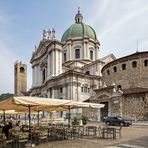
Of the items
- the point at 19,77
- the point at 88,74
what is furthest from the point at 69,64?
the point at 19,77

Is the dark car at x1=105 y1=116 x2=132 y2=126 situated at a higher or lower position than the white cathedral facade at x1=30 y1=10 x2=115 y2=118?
lower

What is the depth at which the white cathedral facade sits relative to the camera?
181 ft

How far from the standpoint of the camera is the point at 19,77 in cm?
8794

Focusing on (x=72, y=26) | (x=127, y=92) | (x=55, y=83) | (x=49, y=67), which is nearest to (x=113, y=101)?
(x=127, y=92)

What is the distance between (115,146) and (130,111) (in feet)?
83.4

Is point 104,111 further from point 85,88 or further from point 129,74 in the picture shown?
point 85,88

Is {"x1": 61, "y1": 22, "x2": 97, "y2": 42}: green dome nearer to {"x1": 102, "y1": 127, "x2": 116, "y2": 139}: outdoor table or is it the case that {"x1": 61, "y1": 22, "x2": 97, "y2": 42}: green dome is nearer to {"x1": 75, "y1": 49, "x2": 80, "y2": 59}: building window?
{"x1": 75, "y1": 49, "x2": 80, "y2": 59}: building window

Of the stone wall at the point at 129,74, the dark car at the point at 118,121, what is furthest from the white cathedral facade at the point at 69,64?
the dark car at the point at 118,121

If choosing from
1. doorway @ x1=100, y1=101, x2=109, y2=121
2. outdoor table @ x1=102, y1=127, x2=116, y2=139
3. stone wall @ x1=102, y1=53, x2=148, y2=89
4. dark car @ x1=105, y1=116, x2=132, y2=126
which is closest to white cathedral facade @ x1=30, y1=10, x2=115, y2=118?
stone wall @ x1=102, y1=53, x2=148, y2=89

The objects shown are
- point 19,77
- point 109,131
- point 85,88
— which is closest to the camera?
point 109,131

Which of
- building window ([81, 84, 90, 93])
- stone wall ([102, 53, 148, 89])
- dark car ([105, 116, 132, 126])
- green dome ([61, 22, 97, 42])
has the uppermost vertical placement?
green dome ([61, 22, 97, 42])

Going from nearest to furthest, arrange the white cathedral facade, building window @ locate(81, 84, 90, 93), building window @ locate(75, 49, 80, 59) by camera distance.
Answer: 1. the white cathedral facade
2. building window @ locate(81, 84, 90, 93)
3. building window @ locate(75, 49, 80, 59)

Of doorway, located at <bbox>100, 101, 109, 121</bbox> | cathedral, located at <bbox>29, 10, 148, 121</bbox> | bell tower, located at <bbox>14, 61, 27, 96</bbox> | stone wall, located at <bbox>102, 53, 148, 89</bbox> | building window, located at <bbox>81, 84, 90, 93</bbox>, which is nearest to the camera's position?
cathedral, located at <bbox>29, 10, 148, 121</bbox>

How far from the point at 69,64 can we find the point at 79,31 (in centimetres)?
967
